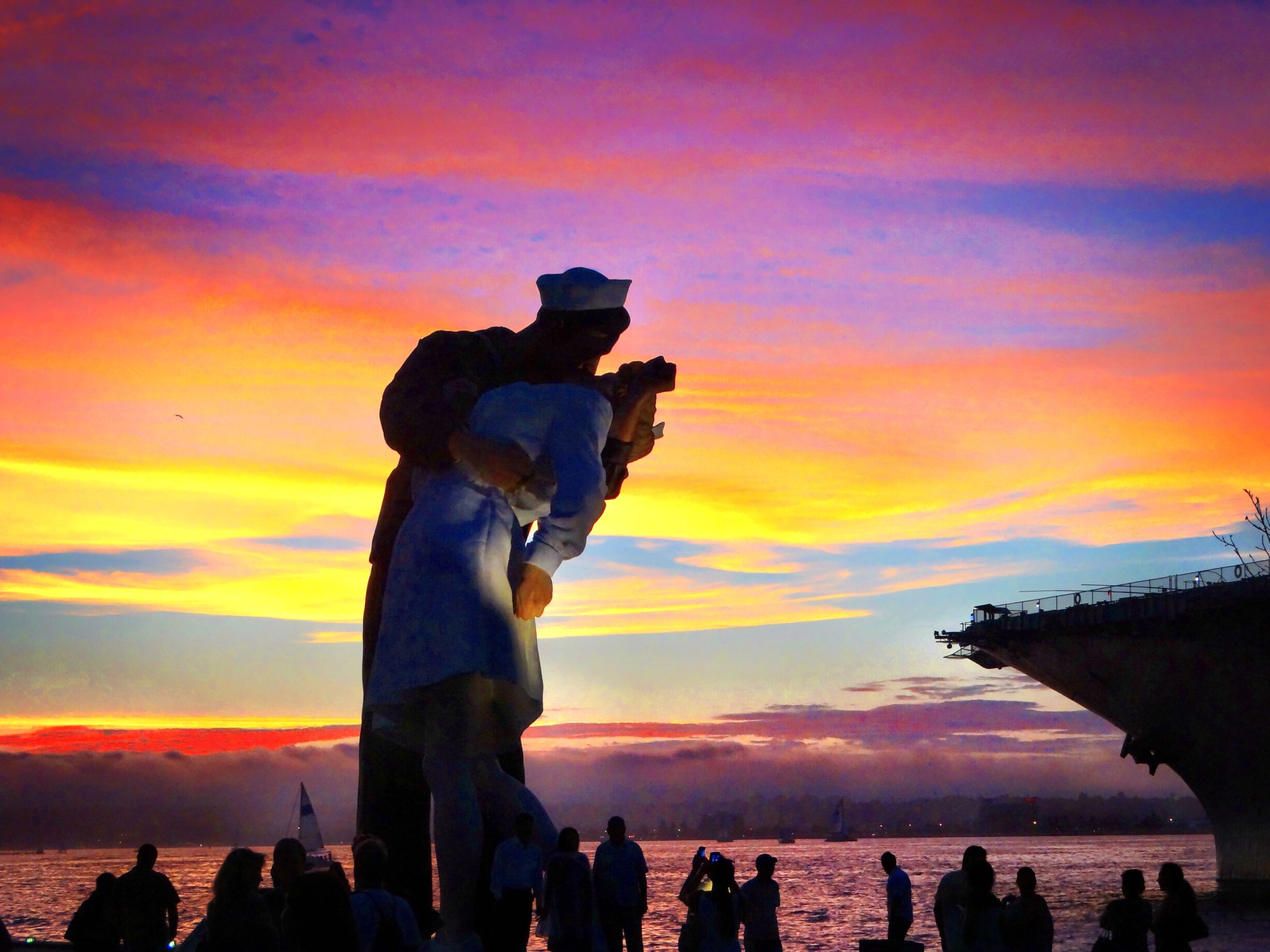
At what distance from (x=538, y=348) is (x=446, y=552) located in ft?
2.91

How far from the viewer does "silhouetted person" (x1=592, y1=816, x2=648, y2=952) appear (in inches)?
317

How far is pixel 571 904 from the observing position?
507 cm

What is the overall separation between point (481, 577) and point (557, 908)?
4.82 feet

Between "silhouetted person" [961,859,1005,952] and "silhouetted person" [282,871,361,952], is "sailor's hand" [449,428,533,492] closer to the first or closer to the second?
"silhouetted person" [282,871,361,952]

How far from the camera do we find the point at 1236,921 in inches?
1517

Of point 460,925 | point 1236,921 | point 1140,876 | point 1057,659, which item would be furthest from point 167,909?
point 1057,659

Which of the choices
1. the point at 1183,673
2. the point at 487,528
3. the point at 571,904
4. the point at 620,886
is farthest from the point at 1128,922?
the point at 1183,673

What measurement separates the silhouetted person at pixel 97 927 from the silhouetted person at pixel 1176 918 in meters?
5.78

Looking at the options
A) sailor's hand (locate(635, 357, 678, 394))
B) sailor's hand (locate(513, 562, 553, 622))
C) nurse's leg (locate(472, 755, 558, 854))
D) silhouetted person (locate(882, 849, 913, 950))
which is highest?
sailor's hand (locate(635, 357, 678, 394))

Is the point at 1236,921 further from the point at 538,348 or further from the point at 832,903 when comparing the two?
the point at 538,348

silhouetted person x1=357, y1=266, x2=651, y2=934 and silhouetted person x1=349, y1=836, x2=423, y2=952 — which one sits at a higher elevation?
silhouetted person x1=357, y1=266, x2=651, y2=934

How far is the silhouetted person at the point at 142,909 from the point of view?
7523 millimetres

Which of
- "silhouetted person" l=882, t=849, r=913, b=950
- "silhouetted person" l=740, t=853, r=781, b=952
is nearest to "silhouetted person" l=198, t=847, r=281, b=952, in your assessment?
"silhouetted person" l=740, t=853, r=781, b=952

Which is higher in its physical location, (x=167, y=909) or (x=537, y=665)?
(x=537, y=665)
